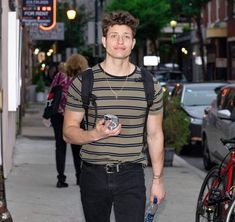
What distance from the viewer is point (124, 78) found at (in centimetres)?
505

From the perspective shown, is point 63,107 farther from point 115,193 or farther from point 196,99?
point 196,99

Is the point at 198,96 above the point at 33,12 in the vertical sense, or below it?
below

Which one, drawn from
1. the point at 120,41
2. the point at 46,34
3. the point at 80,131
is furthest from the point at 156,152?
the point at 46,34

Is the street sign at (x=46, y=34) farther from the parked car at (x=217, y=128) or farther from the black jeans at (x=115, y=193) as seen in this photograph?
the black jeans at (x=115, y=193)

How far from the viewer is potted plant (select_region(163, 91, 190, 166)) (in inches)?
531

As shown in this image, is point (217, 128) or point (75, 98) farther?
point (217, 128)

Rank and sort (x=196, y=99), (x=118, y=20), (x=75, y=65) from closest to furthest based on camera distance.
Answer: (x=118, y=20)
(x=75, y=65)
(x=196, y=99)

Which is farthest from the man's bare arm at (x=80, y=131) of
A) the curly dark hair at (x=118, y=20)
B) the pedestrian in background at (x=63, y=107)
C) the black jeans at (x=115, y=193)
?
the pedestrian in background at (x=63, y=107)

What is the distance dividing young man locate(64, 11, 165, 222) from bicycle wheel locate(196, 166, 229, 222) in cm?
189

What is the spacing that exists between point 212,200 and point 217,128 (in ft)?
19.9

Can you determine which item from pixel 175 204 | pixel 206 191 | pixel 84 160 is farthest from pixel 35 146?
pixel 84 160

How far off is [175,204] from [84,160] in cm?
452

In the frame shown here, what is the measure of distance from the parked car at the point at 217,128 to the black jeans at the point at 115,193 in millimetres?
6861

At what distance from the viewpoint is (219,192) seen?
7082 millimetres
